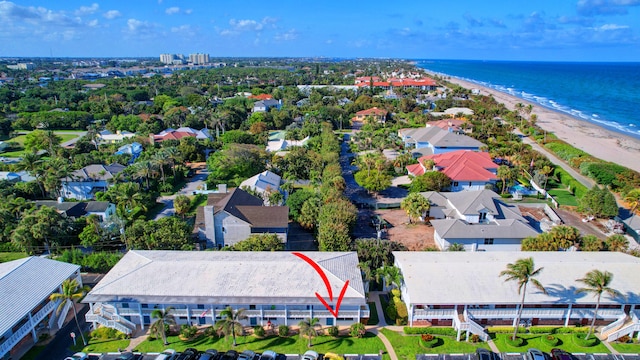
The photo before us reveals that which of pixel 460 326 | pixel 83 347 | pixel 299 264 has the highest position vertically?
pixel 299 264

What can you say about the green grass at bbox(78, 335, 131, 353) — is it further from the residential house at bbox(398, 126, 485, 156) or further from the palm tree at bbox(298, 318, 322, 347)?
the residential house at bbox(398, 126, 485, 156)

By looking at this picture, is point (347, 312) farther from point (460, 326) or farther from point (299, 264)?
point (460, 326)

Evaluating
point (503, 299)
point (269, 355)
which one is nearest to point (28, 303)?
point (269, 355)

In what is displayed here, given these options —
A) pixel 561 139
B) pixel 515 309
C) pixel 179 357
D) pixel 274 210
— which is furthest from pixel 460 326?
pixel 561 139

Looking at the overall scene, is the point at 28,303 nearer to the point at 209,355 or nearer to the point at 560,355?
the point at 209,355

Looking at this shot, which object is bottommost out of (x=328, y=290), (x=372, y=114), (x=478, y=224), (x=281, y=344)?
(x=281, y=344)

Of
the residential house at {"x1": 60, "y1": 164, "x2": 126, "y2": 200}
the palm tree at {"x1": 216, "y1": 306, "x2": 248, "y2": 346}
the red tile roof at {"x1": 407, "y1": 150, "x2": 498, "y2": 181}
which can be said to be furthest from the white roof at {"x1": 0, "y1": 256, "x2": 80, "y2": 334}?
the red tile roof at {"x1": 407, "y1": 150, "x2": 498, "y2": 181}
